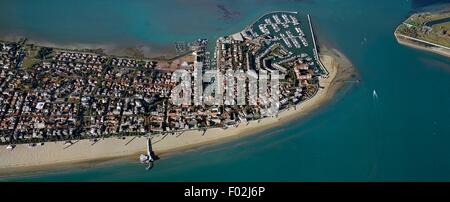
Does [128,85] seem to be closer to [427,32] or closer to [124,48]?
[124,48]

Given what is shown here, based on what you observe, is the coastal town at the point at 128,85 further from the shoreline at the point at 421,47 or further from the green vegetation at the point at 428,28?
the green vegetation at the point at 428,28

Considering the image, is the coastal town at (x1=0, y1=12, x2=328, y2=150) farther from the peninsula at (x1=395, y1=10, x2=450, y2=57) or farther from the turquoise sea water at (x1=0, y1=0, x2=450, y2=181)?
the peninsula at (x1=395, y1=10, x2=450, y2=57)

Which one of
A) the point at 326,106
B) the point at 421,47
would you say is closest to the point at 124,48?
the point at 326,106

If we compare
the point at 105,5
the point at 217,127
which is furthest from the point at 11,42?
the point at 217,127

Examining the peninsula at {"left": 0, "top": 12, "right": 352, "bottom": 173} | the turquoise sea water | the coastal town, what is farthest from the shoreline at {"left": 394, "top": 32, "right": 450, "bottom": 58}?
the coastal town

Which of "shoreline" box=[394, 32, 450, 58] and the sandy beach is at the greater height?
"shoreline" box=[394, 32, 450, 58]
